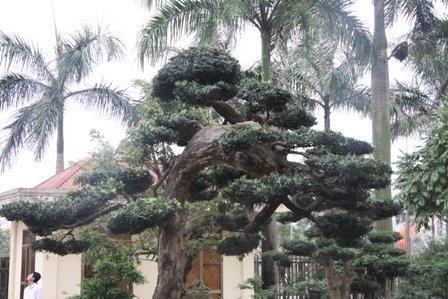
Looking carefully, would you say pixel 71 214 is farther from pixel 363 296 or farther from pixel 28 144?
pixel 28 144

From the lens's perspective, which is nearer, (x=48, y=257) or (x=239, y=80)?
(x=239, y=80)

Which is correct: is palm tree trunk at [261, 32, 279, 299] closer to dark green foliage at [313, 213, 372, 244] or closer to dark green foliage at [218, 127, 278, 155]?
dark green foliage at [313, 213, 372, 244]

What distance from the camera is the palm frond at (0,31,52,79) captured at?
1393cm

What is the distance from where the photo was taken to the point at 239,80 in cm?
575

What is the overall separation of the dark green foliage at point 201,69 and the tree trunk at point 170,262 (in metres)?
1.38

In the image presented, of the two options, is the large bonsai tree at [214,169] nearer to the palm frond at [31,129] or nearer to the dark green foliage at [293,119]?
the dark green foliage at [293,119]

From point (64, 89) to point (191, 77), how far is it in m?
9.07

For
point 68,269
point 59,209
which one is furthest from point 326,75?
point 59,209

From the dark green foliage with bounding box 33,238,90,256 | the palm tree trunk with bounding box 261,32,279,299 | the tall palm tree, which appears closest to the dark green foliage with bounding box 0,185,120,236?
the dark green foliage with bounding box 33,238,90,256

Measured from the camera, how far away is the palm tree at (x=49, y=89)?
13477mm

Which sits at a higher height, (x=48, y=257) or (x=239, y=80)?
(x=239, y=80)

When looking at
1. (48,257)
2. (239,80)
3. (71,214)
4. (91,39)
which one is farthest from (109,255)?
(91,39)

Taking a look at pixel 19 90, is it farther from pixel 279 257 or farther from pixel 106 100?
pixel 279 257

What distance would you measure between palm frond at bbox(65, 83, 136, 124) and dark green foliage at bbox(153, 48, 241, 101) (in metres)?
8.52
